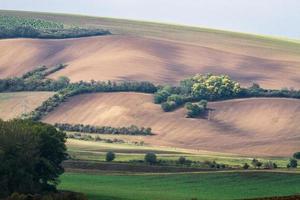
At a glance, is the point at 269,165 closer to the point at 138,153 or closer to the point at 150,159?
the point at 150,159

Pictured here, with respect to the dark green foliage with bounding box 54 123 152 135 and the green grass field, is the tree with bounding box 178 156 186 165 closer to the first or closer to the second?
the green grass field

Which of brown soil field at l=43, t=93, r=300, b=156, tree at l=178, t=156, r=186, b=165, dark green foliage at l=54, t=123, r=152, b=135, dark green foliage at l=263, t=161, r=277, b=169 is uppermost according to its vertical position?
dark green foliage at l=263, t=161, r=277, b=169

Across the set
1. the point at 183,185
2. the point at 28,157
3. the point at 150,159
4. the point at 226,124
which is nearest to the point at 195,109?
the point at 226,124

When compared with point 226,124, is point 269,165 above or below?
above

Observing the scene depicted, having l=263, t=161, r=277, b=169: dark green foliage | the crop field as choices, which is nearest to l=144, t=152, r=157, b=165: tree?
the crop field

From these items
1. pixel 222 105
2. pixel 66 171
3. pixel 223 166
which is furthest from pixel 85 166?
pixel 222 105

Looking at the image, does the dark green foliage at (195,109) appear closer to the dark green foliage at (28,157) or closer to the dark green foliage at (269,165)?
the dark green foliage at (269,165)
